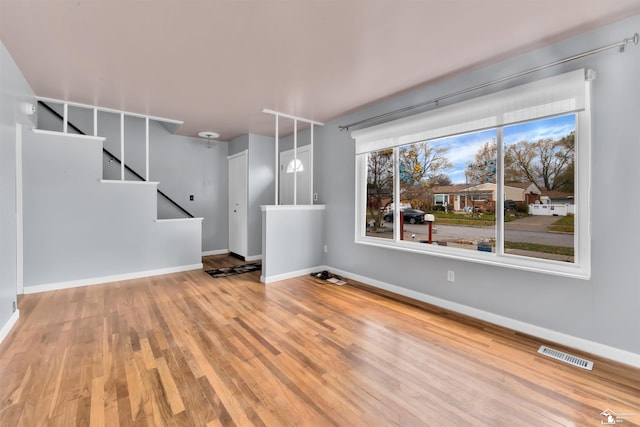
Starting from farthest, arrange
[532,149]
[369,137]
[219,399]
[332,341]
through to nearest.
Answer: [369,137] → [532,149] → [332,341] → [219,399]

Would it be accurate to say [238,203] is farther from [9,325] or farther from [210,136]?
[9,325]

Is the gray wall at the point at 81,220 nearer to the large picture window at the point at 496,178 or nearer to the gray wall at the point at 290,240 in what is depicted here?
the gray wall at the point at 290,240

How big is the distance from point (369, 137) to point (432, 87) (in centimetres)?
97

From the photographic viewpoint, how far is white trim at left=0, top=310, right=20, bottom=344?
95.0 inches

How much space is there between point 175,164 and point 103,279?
255 cm

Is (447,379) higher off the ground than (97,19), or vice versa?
(97,19)

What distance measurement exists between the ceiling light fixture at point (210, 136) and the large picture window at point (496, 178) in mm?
3210

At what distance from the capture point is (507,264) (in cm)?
262

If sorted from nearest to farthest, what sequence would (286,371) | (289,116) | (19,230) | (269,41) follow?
(286,371), (269,41), (19,230), (289,116)

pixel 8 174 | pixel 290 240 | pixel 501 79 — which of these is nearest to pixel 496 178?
pixel 501 79

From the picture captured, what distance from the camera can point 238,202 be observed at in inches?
237

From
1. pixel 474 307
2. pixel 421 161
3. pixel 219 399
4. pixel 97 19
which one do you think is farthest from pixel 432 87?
pixel 219 399

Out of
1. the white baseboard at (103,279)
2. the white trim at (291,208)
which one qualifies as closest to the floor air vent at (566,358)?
the white trim at (291,208)

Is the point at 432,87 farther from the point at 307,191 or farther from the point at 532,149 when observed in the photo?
the point at 307,191
